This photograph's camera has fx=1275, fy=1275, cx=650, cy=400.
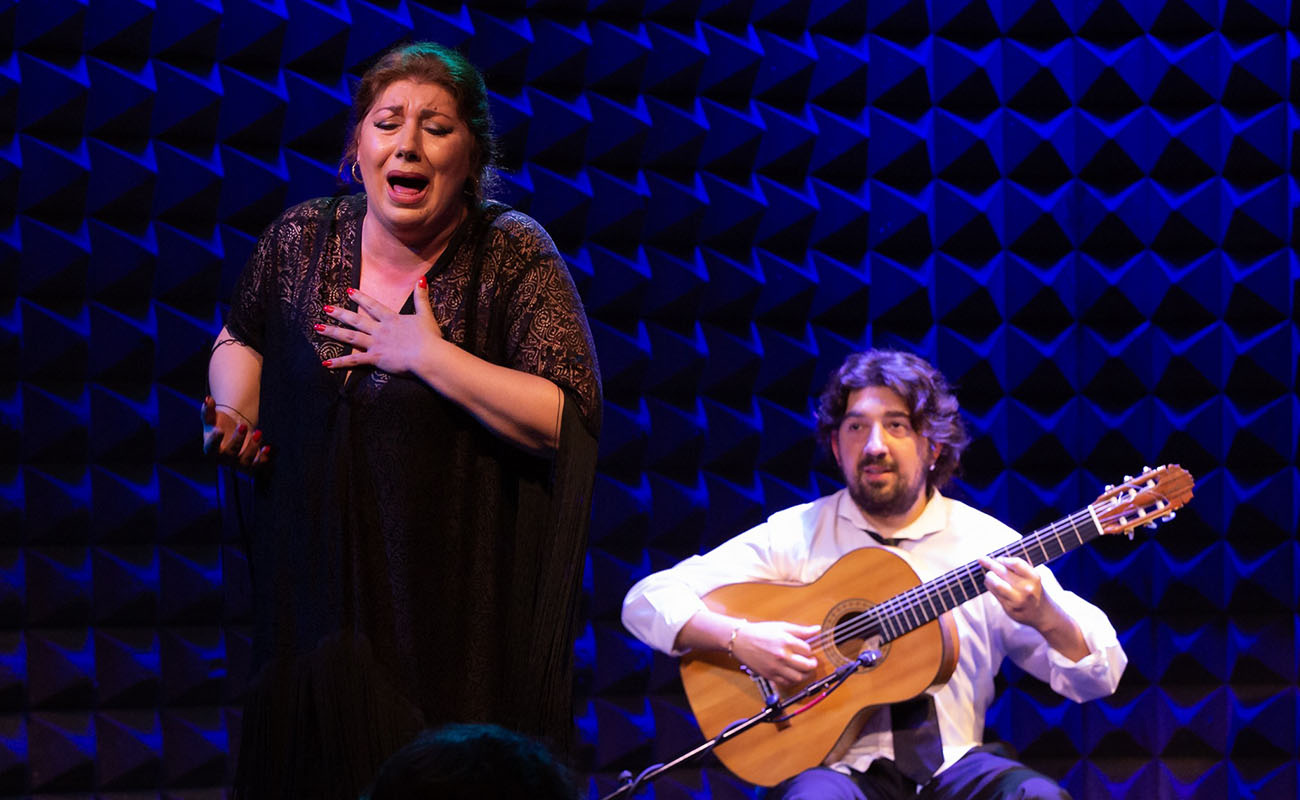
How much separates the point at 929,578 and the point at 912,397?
466mm

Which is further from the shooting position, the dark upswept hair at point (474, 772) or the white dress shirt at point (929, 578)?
the white dress shirt at point (929, 578)

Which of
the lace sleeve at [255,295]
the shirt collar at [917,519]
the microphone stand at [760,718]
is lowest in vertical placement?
the microphone stand at [760,718]

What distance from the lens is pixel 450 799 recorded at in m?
0.94

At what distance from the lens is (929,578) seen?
10.3 ft

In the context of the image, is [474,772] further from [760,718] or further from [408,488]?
[760,718]

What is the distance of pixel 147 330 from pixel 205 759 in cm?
116

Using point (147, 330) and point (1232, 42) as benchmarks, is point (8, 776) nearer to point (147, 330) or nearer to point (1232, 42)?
point (147, 330)

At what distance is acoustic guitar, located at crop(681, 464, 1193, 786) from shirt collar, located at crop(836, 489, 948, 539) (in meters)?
0.19

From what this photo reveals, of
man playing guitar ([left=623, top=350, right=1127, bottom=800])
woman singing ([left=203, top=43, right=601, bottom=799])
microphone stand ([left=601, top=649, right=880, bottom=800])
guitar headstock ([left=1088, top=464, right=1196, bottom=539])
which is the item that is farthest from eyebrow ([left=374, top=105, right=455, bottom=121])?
guitar headstock ([left=1088, top=464, right=1196, bottom=539])

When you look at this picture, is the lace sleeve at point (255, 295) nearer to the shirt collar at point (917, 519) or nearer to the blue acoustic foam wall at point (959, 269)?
the blue acoustic foam wall at point (959, 269)

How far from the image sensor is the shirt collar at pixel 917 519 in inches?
128

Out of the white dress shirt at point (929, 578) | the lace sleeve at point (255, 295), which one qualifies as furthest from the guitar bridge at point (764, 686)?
the lace sleeve at point (255, 295)

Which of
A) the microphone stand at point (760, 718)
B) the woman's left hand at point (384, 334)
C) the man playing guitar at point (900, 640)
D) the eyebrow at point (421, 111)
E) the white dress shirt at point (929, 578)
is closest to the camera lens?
the woman's left hand at point (384, 334)

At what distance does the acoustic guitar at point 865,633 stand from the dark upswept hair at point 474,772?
2.07 meters
